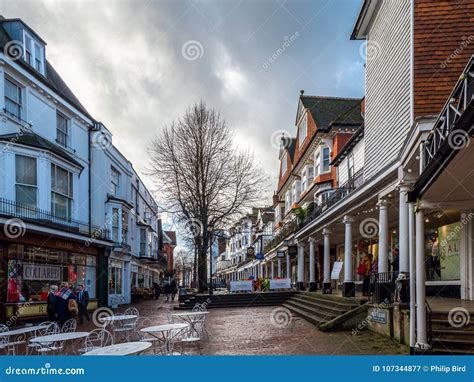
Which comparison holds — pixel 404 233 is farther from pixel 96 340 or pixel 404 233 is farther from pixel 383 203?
pixel 96 340

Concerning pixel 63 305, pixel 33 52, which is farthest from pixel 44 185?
pixel 33 52

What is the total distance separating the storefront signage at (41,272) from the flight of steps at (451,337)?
13.6 m

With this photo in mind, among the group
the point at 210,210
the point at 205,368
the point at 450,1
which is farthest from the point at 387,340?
the point at 210,210

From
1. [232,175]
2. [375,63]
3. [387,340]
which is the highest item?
→ [375,63]

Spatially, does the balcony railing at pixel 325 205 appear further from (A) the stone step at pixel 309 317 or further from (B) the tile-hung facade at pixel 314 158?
(A) the stone step at pixel 309 317

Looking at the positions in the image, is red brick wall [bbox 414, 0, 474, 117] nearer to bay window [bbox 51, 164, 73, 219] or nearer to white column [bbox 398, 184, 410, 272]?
white column [bbox 398, 184, 410, 272]

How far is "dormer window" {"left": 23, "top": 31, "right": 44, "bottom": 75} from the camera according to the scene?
18.2 metres

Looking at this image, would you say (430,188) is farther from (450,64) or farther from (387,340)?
(450,64)

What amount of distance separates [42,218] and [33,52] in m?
6.82

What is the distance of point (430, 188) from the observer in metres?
7.85

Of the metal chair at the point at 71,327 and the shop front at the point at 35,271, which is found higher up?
the shop front at the point at 35,271

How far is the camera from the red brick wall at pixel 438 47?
11234 mm

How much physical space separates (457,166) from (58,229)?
49.0 ft

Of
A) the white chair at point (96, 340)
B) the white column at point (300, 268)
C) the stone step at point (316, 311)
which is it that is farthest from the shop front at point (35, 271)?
the white column at point (300, 268)
